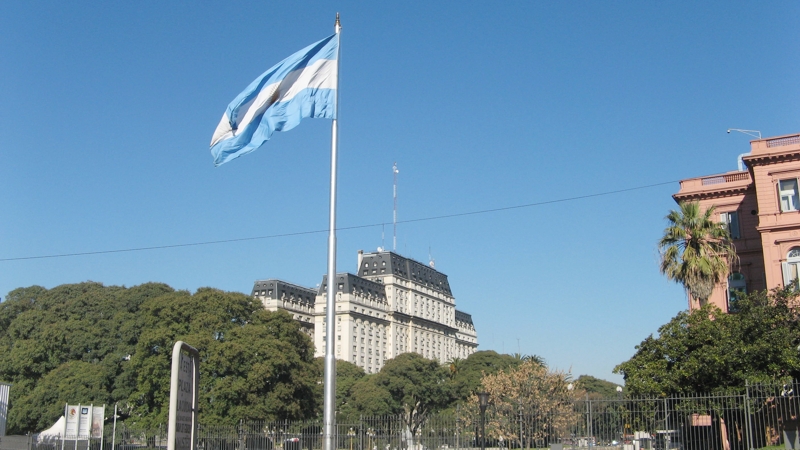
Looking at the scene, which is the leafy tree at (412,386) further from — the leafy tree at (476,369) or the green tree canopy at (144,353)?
the green tree canopy at (144,353)

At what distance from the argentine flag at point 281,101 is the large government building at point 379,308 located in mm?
100180

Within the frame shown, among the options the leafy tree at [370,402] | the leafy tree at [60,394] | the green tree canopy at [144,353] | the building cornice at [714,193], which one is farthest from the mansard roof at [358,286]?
the building cornice at [714,193]

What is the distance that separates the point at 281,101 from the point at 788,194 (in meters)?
29.4

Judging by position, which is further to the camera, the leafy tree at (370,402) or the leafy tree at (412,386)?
the leafy tree at (412,386)

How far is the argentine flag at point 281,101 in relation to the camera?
15781 mm

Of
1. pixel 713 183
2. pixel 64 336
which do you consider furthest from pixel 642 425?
pixel 64 336

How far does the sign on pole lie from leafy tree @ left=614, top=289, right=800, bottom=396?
22.9 m

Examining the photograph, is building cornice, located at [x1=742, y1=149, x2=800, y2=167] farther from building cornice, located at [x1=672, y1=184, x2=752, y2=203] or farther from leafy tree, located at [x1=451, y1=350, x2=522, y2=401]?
leafy tree, located at [x1=451, y1=350, x2=522, y2=401]

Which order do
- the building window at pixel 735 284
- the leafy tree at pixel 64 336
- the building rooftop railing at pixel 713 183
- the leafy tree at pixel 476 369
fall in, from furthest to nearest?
the leafy tree at pixel 476 369, the leafy tree at pixel 64 336, the building rooftop railing at pixel 713 183, the building window at pixel 735 284

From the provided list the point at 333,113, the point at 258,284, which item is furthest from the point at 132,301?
the point at 258,284

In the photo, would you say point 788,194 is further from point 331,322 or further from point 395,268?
point 395,268

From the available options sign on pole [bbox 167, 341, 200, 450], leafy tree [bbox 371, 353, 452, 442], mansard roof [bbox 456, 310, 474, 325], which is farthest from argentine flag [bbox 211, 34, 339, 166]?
mansard roof [bbox 456, 310, 474, 325]

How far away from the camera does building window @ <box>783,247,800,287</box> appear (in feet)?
117

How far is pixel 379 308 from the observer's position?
131875mm
